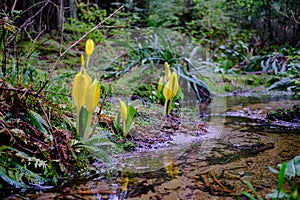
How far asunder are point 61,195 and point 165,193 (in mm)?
373

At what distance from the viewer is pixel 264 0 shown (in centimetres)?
874

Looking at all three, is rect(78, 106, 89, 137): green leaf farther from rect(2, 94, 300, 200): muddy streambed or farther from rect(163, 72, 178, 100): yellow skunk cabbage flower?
rect(163, 72, 178, 100): yellow skunk cabbage flower

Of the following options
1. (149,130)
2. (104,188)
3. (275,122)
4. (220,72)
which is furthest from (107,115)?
(220,72)

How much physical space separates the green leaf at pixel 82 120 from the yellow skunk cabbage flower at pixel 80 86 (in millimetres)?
51

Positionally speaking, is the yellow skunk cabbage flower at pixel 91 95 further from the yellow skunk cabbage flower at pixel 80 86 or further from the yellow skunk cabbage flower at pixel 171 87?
the yellow skunk cabbage flower at pixel 171 87

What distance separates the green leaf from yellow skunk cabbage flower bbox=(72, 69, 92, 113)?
5 cm

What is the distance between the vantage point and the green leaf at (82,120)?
1.43 m

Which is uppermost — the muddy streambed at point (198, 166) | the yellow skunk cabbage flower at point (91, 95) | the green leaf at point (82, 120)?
the yellow skunk cabbage flower at point (91, 95)

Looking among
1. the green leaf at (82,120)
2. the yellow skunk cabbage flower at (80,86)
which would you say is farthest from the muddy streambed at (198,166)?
the yellow skunk cabbage flower at (80,86)

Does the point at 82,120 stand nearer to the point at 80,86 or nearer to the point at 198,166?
the point at 80,86

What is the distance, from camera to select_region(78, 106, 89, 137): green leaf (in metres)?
1.43

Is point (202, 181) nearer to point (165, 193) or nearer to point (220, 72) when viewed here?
point (165, 193)

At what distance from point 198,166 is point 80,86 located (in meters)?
0.66

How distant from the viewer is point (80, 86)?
1.34 meters
